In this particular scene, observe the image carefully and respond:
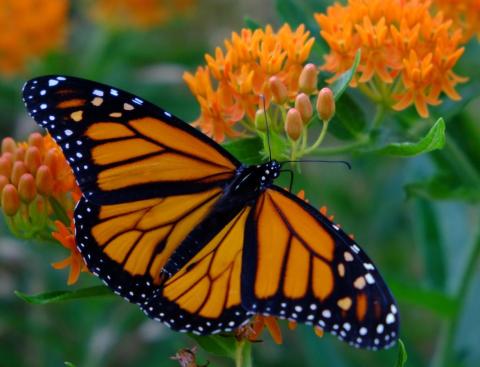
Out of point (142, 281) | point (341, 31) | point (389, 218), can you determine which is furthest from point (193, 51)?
point (142, 281)

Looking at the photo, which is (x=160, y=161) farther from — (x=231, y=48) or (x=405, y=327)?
(x=405, y=327)

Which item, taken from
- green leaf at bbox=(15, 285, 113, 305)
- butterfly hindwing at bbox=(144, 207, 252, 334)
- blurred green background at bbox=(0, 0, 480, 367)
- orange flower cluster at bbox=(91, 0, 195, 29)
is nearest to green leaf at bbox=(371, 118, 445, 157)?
butterfly hindwing at bbox=(144, 207, 252, 334)

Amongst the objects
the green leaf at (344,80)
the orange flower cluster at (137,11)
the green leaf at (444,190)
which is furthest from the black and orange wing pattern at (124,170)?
the orange flower cluster at (137,11)

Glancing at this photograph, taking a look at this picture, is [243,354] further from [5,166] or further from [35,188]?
[5,166]

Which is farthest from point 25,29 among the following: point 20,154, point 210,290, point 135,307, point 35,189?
point 210,290

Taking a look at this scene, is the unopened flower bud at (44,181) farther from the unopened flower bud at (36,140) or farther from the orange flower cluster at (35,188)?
the unopened flower bud at (36,140)

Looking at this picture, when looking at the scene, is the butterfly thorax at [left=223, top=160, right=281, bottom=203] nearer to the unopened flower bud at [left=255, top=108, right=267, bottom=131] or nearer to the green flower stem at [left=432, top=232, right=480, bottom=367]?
the unopened flower bud at [left=255, top=108, right=267, bottom=131]
